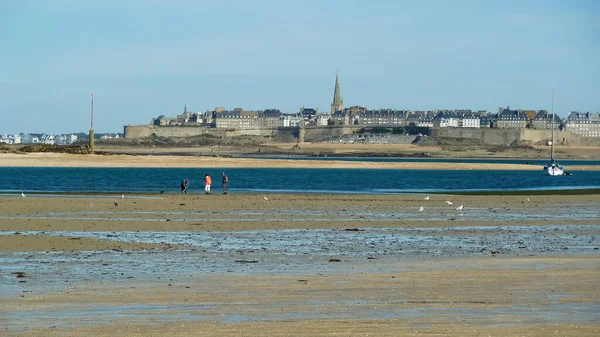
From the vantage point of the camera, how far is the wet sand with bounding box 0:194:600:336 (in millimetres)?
9820

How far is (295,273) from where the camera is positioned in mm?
13844

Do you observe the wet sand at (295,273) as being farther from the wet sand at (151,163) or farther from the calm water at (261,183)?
the wet sand at (151,163)

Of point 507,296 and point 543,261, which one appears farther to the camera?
point 543,261

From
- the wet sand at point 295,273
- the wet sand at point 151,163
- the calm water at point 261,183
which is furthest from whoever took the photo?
the wet sand at point 151,163

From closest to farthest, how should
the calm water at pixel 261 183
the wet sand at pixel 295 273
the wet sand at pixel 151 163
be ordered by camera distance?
the wet sand at pixel 295 273 → the calm water at pixel 261 183 → the wet sand at pixel 151 163

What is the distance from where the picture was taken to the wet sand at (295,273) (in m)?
9.82

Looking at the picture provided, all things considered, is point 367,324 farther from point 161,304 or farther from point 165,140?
point 165,140

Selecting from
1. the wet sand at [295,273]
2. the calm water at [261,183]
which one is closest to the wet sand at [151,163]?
the calm water at [261,183]

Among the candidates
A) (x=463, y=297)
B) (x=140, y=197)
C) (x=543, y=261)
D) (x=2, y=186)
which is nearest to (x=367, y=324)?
(x=463, y=297)

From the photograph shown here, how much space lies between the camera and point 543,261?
1543 centimetres

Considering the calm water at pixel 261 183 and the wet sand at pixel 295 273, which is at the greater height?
the wet sand at pixel 295 273

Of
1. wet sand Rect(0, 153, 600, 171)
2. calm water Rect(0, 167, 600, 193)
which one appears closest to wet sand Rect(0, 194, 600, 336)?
calm water Rect(0, 167, 600, 193)

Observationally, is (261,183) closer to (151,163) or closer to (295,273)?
(151,163)

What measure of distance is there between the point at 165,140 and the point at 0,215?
154 meters
